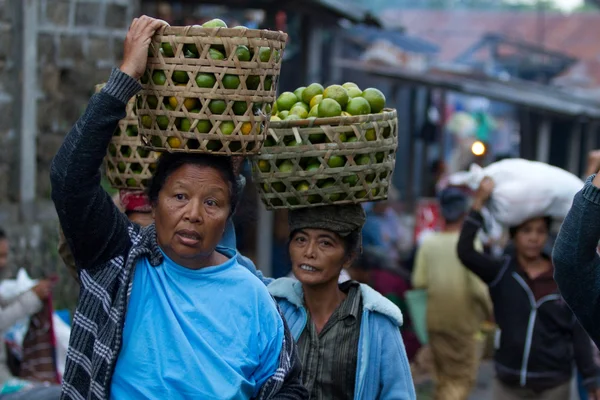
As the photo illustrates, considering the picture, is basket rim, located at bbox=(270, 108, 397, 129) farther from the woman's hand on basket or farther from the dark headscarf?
the woman's hand on basket

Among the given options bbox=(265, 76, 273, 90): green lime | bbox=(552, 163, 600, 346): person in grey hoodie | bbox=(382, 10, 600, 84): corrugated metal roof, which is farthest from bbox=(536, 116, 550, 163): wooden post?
bbox=(265, 76, 273, 90): green lime

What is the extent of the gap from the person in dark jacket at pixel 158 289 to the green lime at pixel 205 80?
0.16 m

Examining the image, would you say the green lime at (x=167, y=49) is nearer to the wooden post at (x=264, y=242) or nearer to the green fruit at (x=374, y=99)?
Answer: the green fruit at (x=374, y=99)

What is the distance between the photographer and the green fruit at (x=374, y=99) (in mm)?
3770

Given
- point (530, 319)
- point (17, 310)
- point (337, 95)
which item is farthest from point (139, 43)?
point (530, 319)

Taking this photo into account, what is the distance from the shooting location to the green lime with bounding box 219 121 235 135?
296 centimetres

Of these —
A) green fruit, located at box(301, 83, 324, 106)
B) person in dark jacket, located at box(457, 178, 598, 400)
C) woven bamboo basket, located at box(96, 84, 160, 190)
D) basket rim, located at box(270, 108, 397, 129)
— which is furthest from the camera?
person in dark jacket, located at box(457, 178, 598, 400)

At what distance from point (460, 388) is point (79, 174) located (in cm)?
625

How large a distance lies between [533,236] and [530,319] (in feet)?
1.50

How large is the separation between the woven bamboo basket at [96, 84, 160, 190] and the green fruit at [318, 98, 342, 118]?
30.3 inches

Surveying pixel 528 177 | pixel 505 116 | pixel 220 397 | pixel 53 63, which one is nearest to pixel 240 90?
pixel 220 397

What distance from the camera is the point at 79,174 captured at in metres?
2.80

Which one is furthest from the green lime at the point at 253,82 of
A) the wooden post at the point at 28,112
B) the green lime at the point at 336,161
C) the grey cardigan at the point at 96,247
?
the wooden post at the point at 28,112

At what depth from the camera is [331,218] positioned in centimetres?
385
